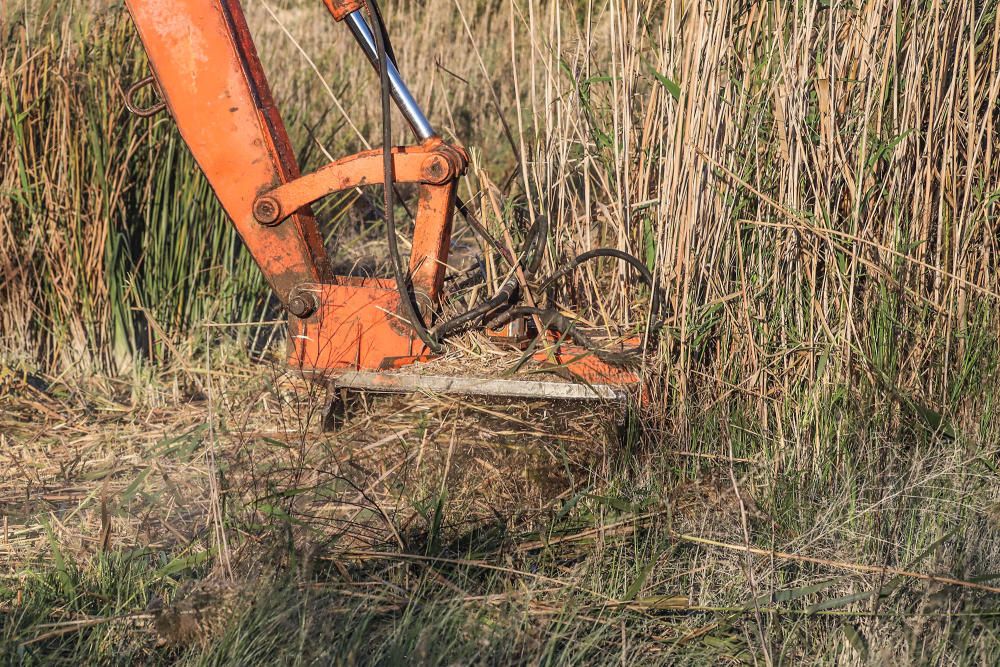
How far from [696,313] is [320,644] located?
1.32m

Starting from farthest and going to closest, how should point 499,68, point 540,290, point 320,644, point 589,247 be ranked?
point 499,68 → point 589,247 → point 540,290 → point 320,644

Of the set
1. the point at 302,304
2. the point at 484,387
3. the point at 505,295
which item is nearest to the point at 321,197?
the point at 302,304

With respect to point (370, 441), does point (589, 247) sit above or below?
above

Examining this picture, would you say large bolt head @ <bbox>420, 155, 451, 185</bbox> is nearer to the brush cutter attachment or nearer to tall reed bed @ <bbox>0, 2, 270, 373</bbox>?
the brush cutter attachment

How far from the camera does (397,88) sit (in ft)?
9.05

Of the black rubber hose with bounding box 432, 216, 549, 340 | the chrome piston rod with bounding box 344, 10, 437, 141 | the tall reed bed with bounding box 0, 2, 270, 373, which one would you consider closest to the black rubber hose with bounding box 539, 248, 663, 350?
the black rubber hose with bounding box 432, 216, 549, 340

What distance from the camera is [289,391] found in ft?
10.7

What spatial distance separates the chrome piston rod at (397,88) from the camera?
2.76 meters

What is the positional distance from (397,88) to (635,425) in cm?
110

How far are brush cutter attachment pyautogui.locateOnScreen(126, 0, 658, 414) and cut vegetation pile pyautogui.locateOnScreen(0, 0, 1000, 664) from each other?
0.43 ft

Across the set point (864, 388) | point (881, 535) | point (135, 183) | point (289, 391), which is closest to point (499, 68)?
point (135, 183)

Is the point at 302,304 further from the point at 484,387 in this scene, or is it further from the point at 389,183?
the point at 484,387

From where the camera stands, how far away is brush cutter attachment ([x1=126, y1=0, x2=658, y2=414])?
8.73 ft

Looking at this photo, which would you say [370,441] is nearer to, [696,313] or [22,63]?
[696,313]
